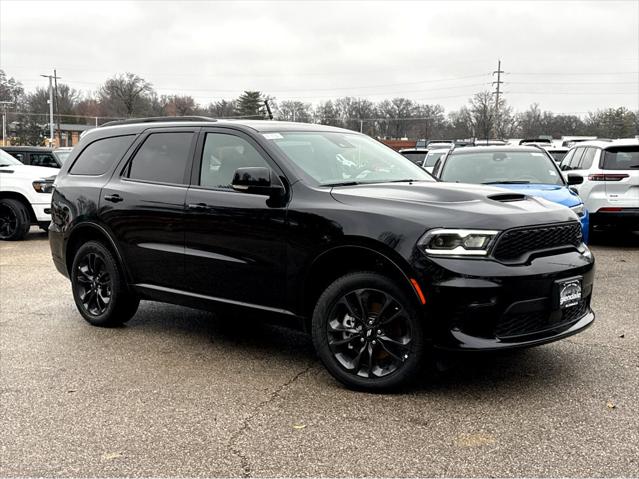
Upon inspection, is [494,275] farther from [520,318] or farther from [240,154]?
[240,154]

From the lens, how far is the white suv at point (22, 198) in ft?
40.7

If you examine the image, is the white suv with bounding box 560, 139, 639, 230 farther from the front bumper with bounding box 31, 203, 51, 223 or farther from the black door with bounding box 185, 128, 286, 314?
the front bumper with bounding box 31, 203, 51, 223

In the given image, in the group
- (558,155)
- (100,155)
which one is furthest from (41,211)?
(558,155)

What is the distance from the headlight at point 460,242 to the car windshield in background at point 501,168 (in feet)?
17.1

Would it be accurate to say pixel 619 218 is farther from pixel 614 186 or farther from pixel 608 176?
pixel 608 176

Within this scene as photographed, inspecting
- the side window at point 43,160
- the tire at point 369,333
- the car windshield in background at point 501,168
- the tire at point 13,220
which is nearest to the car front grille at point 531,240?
the tire at point 369,333

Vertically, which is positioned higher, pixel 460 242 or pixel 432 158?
pixel 432 158

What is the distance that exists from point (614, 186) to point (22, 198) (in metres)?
10.3

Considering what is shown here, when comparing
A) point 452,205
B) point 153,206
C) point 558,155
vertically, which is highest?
point 558,155

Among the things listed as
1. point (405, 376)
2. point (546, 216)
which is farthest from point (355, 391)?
point (546, 216)

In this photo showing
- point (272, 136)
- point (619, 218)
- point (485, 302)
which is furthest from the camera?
point (619, 218)

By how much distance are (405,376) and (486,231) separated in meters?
1.00

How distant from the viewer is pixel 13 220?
41.5ft

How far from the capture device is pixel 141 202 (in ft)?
18.3
